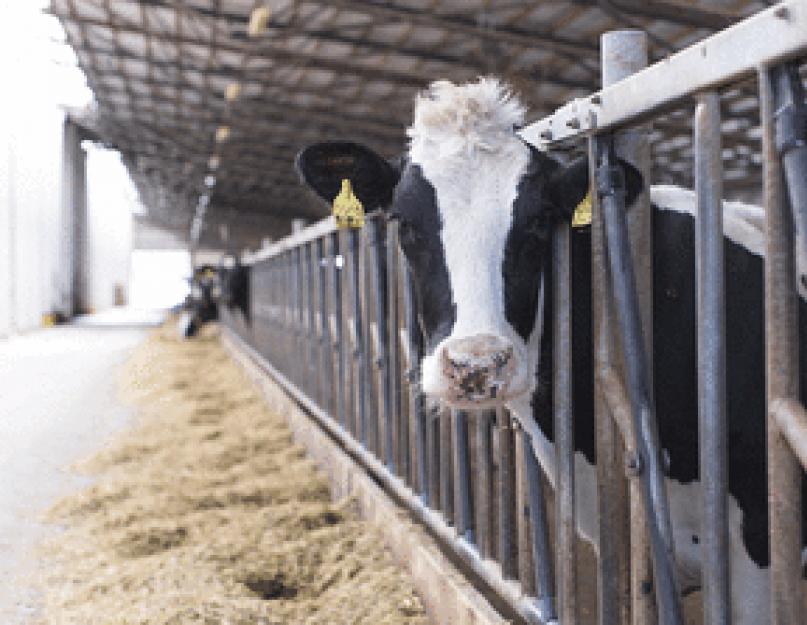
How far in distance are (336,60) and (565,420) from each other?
14.5m

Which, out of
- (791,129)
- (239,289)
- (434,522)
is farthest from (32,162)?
(791,129)

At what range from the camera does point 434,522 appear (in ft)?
10.3

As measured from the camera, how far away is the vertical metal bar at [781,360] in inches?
51.5

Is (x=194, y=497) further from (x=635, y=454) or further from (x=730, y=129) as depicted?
(x=730, y=129)

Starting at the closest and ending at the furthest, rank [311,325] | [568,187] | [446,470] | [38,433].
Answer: [568,187] < [446,470] < [311,325] < [38,433]

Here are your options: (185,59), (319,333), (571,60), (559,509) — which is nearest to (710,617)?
(559,509)

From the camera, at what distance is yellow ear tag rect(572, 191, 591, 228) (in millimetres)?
1973

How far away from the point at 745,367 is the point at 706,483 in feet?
1.58

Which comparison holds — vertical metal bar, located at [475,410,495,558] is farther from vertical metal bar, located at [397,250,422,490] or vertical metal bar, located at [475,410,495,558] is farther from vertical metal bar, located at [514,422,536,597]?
vertical metal bar, located at [397,250,422,490]

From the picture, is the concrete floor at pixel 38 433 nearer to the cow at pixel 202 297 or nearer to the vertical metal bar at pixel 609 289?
the vertical metal bar at pixel 609 289

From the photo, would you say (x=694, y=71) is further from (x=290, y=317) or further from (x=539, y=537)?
(x=290, y=317)

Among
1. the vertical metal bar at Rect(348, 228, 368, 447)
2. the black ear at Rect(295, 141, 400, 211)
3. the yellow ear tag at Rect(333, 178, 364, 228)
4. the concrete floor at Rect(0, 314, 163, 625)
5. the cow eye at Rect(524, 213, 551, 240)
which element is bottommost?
the concrete floor at Rect(0, 314, 163, 625)

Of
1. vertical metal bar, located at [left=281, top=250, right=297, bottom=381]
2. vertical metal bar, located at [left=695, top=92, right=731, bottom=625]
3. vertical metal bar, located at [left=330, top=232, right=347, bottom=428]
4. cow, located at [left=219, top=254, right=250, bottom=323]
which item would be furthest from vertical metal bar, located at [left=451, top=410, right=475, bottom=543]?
cow, located at [left=219, top=254, right=250, bottom=323]

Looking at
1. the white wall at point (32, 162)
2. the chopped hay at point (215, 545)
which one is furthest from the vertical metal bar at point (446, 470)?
the white wall at point (32, 162)
